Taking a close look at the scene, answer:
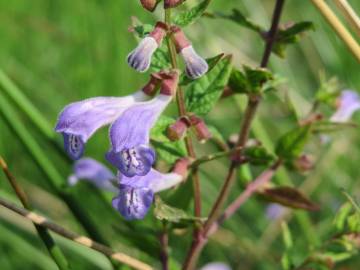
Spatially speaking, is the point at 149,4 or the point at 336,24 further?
the point at 336,24

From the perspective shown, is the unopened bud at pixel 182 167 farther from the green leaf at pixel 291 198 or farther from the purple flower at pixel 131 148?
the green leaf at pixel 291 198

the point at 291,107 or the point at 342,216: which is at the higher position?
the point at 291,107

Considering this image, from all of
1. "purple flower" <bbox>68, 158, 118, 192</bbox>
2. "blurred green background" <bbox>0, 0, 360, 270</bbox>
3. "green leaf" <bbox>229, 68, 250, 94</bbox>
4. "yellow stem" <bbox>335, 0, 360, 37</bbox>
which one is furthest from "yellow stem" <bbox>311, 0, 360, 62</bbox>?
"blurred green background" <bbox>0, 0, 360, 270</bbox>

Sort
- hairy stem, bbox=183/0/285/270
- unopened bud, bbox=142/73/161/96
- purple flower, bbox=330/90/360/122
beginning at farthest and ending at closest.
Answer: purple flower, bbox=330/90/360/122, hairy stem, bbox=183/0/285/270, unopened bud, bbox=142/73/161/96

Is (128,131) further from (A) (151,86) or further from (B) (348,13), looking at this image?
(B) (348,13)

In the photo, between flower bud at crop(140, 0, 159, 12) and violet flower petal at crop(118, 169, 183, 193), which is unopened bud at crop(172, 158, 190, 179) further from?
flower bud at crop(140, 0, 159, 12)

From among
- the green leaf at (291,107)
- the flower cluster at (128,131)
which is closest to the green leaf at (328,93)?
the green leaf at (291,107)

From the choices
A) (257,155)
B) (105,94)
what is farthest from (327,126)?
(105,94)

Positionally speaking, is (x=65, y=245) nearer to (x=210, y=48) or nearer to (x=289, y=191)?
(x=289, y=191)
